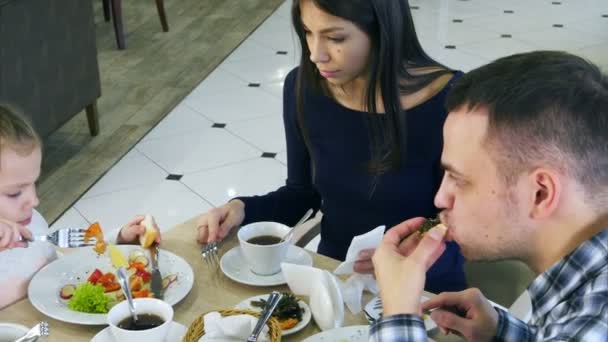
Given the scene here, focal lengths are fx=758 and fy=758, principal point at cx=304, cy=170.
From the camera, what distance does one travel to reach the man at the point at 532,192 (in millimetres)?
1097

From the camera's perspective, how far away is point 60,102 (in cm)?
410

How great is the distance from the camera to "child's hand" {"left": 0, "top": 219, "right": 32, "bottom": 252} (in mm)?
1450

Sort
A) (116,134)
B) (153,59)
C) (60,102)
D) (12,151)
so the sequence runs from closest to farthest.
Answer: (12,151)
(60,102)
(116,134)
(153,59)

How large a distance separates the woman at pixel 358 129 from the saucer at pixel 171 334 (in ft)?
1.11

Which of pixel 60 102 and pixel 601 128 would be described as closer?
pixel 601 128

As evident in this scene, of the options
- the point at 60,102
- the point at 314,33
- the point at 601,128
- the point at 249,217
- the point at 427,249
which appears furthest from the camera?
the point at 60,102

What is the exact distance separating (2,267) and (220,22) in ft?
19.5

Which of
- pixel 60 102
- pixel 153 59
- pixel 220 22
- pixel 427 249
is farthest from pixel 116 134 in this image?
pixel 427 249

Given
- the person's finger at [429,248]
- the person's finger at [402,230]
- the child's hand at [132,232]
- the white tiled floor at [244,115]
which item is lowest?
the white tiled floor at [244,115]

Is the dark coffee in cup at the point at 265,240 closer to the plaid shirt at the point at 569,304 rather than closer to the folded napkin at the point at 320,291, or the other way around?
the folded napkin at the point at 320,291

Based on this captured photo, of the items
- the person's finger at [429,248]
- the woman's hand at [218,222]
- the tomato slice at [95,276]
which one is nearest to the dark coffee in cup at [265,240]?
the woman's hand at [218,222]

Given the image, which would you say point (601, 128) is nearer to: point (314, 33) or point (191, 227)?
point (314, 33)

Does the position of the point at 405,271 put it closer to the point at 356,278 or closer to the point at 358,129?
the point at 356,278

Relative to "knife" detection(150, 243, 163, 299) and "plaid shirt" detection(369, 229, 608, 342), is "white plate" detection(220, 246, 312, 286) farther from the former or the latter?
"plaid shirt" detection(369, 229, 608, 342)
